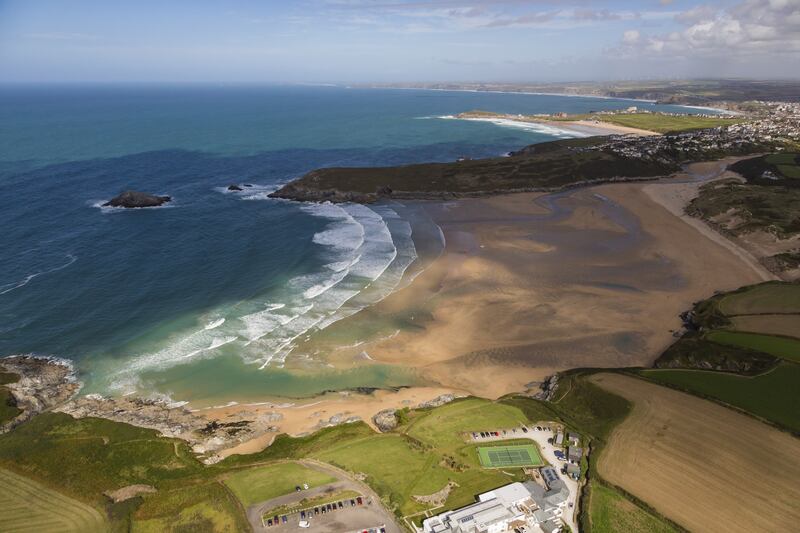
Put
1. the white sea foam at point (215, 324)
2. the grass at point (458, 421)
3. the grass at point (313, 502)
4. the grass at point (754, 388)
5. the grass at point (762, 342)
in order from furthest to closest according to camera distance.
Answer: the white sea foam at point (215, 324) → the grass at point (762, 342) → the grass at point (754, 388) → the grass at point (458, 421) → the grass at point (313, 502)

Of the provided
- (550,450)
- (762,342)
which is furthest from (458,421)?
(762,342)

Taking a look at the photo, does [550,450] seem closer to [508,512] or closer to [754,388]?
[508,512]

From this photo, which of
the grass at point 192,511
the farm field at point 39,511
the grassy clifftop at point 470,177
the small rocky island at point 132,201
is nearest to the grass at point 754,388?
the grass at point 192,511

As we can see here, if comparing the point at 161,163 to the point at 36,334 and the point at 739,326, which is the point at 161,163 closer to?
the point at 36,334

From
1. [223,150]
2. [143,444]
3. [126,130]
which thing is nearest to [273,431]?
[143,444]

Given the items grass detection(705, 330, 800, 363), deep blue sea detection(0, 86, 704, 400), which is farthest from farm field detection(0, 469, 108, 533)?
grass detection(705, 330, 800, 363)

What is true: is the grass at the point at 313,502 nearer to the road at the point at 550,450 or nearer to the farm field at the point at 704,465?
the road at the point at 550,450
